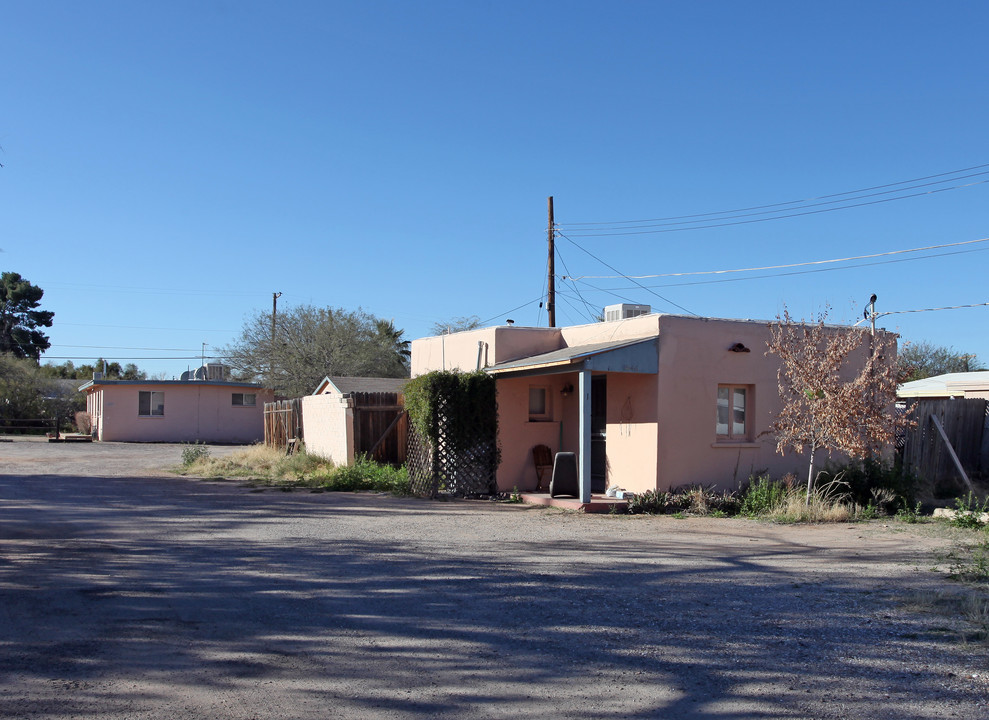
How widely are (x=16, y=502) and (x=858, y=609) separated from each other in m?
13.4

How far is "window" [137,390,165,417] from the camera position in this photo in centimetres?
4006

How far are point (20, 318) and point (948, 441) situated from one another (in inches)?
2551

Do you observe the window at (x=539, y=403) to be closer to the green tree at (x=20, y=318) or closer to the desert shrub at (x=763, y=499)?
the desert shrub at (x=763, y=499)

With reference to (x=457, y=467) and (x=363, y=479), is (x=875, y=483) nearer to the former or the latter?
(x=457, y=467)

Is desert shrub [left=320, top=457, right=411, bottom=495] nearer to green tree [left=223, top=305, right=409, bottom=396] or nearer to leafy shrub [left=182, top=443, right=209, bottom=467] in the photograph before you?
leafy shrub [left=182, top=443, right=209, bottom=467]

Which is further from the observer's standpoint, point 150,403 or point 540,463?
point 150,403

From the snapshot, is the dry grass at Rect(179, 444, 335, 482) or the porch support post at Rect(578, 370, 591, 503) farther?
the dry grass at Rect(179, 444, 335, 482)

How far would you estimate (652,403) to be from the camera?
1468 cm

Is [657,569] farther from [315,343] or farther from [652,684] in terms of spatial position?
[315,343]

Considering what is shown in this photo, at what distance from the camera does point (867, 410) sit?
13.1 metres

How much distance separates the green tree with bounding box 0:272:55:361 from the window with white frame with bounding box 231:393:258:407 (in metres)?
29.2

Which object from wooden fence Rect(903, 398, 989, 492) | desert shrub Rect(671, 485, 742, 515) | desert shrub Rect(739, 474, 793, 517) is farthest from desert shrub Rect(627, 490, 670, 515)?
wooden fence Rect(903, 398, 989, 492)

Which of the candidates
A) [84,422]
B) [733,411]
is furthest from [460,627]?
[84,422]

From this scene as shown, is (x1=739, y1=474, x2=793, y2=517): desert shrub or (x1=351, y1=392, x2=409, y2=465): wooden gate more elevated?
(x1=351, y1=392, x2=409, y2=465): wooden gate
